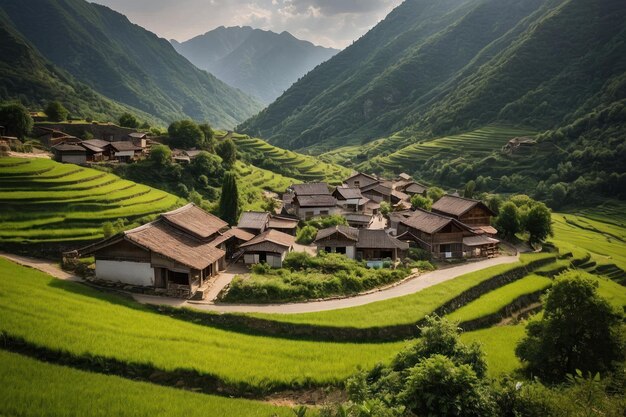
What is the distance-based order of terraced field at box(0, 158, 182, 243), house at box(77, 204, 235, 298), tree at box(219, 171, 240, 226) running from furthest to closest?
tree at box(219, 171, 240, 226) → terraced field at box(0, 158, 182, 243) → house at box(77, 204, 235, 298)

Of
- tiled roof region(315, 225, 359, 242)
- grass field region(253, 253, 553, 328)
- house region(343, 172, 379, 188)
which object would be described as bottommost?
grass field region(253, 253, 553, 328)

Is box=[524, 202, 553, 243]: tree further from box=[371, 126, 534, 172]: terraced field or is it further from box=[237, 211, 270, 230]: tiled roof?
box=[371, 126, 534, 172]: terraced field

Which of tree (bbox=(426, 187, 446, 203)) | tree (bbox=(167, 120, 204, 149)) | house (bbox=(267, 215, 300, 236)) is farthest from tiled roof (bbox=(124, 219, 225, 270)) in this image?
tree (bbox=(426, 187, 446, 203))

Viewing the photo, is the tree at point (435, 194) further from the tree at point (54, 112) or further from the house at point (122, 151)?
the tree at point (54, 112)

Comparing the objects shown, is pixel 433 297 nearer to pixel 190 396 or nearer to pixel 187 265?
pixel 187 265

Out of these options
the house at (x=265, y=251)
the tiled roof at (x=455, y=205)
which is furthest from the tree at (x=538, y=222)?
the house at (x=265, y=251)

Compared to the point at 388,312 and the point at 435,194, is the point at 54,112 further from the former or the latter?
the point at 388,312

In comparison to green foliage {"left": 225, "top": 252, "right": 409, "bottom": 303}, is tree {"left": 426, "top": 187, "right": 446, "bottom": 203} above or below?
above

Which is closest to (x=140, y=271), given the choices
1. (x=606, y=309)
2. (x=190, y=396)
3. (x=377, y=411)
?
(x=190, y=396)
